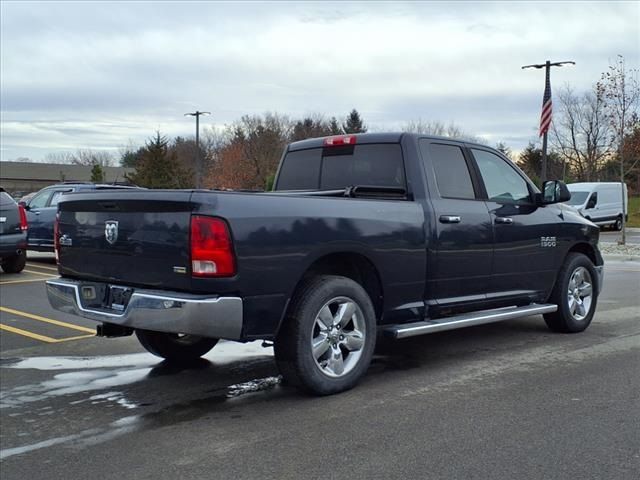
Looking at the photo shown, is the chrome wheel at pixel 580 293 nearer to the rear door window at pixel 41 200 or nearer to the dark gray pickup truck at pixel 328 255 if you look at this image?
the dark gray pickup truck at pixel 328 255

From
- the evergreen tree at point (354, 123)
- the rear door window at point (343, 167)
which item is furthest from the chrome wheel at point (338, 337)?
the evergreen tree at point (354, 123)

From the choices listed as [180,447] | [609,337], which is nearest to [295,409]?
[180,447]

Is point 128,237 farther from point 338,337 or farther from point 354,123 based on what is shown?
point 354,123

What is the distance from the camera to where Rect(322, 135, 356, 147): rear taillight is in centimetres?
623

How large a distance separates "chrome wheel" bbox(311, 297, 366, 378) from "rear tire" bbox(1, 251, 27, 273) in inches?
377

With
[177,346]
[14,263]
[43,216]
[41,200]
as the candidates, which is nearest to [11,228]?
[14,263]

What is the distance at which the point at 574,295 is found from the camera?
7332 mm

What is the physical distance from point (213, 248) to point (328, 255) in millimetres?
992

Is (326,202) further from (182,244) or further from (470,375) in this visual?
(470,375)

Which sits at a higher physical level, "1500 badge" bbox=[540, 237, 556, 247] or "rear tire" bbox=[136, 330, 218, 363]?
"1500 badge" bbox=[540, 237, 556, 247]

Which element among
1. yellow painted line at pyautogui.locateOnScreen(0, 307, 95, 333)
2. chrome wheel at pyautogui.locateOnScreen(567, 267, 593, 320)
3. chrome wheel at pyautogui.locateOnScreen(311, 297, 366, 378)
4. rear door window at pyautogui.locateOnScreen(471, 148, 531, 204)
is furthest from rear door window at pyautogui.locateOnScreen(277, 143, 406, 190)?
yellow painted line at pyautogui.locateOnScreen(0, 307, 95, 333)

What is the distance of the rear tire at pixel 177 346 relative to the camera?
607cm

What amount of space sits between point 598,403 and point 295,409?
6.91 feet

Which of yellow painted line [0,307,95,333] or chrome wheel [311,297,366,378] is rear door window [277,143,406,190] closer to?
chrome wheel [311,297,366,378]
